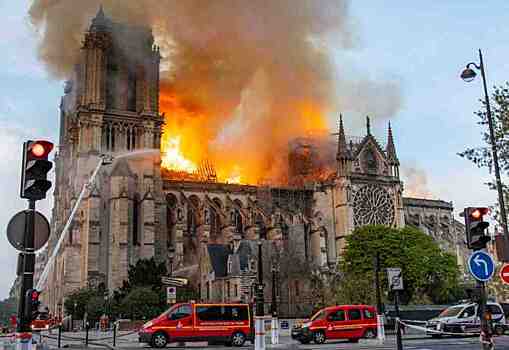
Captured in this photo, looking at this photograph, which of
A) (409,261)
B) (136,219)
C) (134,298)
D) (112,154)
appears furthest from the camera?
(112,154)

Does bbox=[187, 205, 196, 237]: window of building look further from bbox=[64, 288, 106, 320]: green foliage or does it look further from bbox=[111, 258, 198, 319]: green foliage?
bbox=[64, 288, 106, 320]: green foliage

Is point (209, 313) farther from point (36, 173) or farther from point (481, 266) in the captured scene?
point (36, 173)

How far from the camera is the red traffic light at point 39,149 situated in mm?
8305

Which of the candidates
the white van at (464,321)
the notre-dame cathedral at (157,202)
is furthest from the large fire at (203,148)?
the white van at (464,321)

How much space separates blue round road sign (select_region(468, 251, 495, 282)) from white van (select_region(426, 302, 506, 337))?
16.0 metres

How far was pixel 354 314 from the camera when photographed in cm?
2469

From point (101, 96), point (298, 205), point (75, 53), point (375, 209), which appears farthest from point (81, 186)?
point (375, 209)

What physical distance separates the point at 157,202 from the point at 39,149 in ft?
187

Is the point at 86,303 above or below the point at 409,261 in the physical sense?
below

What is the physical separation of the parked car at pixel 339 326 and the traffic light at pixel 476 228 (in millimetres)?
13723

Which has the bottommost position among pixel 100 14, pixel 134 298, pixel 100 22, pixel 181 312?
pixel 181 312

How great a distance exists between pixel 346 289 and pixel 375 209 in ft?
102

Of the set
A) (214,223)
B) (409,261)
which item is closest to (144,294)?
(214,223)

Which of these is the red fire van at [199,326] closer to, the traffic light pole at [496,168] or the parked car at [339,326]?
the parked car at [339,326]
